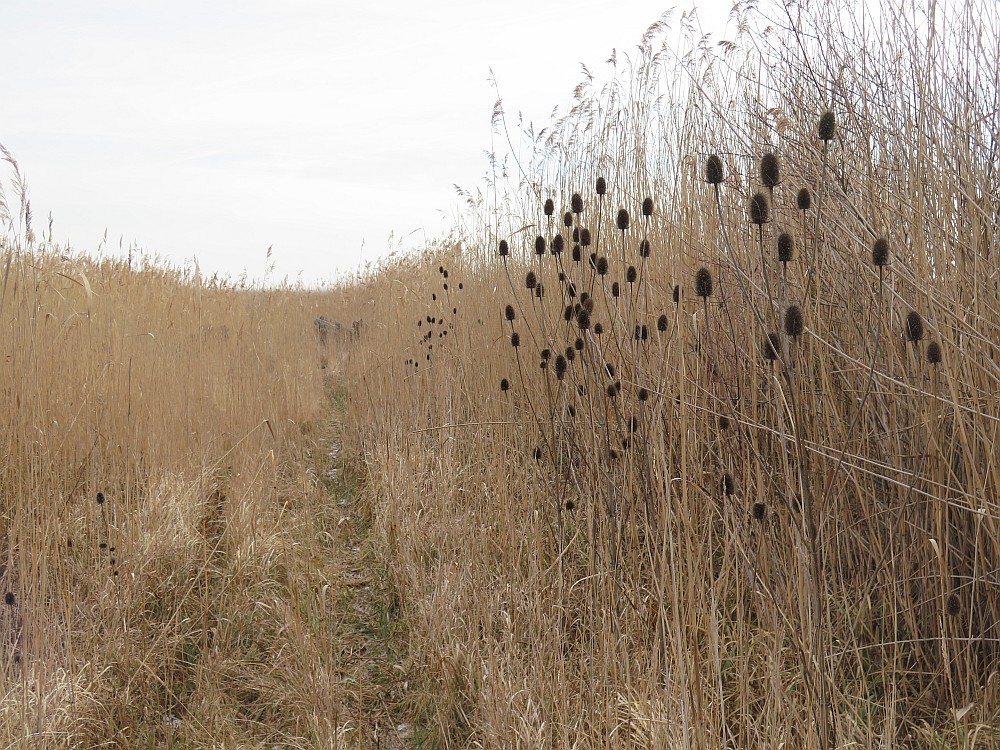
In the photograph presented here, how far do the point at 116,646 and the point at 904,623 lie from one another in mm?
2304

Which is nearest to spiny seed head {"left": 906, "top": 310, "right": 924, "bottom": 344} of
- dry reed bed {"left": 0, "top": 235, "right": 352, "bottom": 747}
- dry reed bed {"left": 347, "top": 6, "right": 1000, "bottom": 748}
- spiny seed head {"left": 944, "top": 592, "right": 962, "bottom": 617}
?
dry reed bed {"left": 347, "top": 6, "right": 1000, "bottom": 748}

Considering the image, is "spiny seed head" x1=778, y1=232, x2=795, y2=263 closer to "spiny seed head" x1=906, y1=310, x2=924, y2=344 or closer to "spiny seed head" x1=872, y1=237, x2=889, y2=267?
"spiny seed head" x1=872, y1=237, x2=889, y2=267

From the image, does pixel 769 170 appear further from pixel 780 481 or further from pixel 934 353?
pixel 780 481

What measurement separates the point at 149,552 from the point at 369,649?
86 centimetres

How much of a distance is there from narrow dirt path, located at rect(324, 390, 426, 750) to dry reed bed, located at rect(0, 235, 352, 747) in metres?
0.09

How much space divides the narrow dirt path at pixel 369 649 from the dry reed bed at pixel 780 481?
12cm

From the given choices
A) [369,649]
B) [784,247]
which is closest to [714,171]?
[784,247]

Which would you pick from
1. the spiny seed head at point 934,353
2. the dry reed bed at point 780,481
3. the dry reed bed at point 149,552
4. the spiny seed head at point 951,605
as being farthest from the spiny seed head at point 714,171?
the dry reed bed at point 149,552

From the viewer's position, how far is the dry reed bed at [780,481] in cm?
152

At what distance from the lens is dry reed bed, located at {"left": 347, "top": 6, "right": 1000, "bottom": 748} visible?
152cm

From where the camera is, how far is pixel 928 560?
6.05 ft

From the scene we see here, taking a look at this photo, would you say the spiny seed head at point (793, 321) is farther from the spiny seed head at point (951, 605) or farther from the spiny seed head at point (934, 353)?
the spiny seed head at point (951, 605)

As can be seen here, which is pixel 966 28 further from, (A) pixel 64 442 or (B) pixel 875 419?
(A) pixel 64 442

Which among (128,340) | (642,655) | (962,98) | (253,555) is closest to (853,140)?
(962,98)
